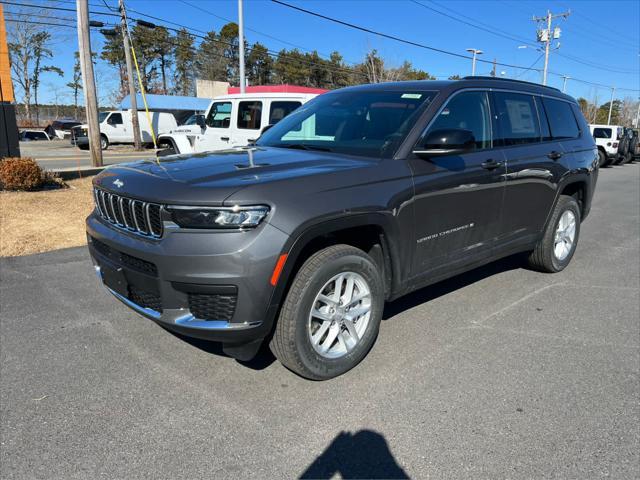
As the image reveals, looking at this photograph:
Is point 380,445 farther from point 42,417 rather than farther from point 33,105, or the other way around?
point 33,105

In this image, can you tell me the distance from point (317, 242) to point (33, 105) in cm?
6741

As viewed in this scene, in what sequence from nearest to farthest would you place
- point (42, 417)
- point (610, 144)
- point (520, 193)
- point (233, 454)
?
point (233, 454) → point (42, 417) → point (520, 193) → point (610, 144)

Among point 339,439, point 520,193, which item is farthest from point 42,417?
point 520,193

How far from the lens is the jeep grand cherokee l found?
8.40 ft

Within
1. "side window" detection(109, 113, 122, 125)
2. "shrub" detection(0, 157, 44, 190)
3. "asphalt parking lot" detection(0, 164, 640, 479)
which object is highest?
"side window" detection(109, 113, 122, 125)

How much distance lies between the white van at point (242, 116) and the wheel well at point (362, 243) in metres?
7.92

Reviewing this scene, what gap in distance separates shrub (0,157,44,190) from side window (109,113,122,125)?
21.4 m

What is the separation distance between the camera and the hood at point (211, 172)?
2588 mm

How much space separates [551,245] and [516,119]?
4.89 feet

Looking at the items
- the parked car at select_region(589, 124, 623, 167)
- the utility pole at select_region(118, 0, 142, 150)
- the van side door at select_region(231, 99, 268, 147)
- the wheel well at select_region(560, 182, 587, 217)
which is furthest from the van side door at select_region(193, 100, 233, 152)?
the parked car at select_region(589, 124, 623, 167)

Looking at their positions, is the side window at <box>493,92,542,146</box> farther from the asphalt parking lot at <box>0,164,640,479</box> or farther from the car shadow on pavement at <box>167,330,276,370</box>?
the car shadow on pavement at <box>167,330,276,370</box>

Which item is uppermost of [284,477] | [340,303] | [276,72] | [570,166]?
[276,72]

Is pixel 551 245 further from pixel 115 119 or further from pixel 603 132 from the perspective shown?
pixel 115 119

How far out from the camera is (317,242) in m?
2.97
